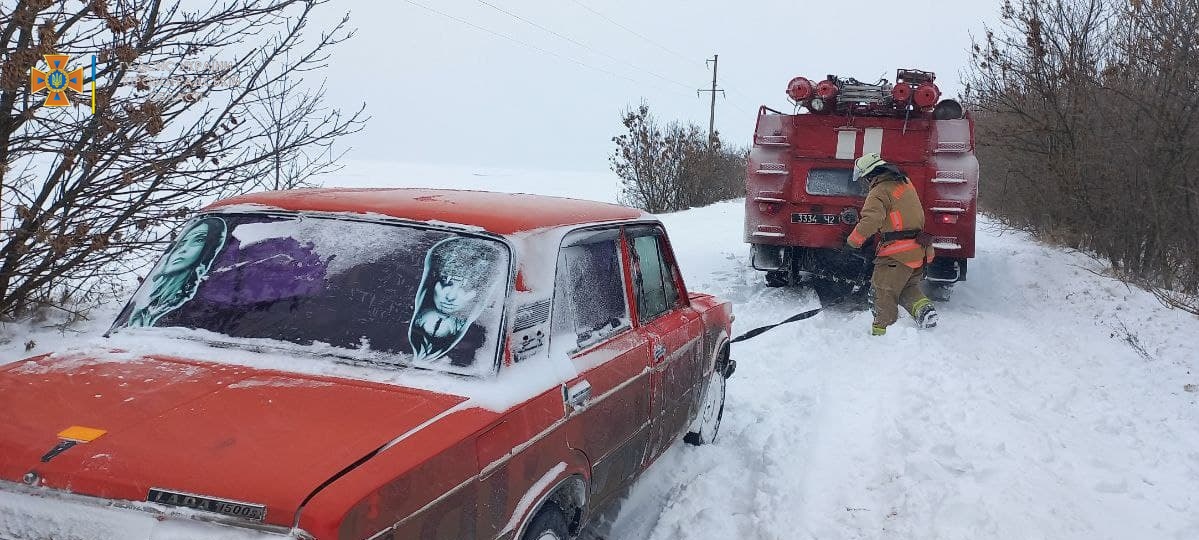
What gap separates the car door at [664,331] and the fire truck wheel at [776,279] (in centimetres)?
587

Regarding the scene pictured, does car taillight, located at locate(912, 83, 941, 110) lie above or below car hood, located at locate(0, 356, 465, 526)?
above

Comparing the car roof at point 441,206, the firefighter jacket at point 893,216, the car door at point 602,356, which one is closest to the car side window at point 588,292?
the car door at point 602,356

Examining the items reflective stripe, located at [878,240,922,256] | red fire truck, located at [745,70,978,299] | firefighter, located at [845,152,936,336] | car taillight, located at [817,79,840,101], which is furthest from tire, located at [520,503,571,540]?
car taillight, located at [817,79,840,101]

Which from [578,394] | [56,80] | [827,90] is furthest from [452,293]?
[827,90]

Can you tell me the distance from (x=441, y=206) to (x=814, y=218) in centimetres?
667

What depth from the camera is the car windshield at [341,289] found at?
8.43 ft

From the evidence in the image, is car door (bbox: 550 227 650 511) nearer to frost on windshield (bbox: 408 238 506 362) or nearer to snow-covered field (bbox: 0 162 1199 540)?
frost on windshield (bbox: 408 238 506 362)

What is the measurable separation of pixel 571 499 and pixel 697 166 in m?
23.6

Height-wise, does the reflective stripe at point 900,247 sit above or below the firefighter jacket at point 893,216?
below

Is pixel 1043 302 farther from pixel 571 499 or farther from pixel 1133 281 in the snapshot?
pixel 571 499

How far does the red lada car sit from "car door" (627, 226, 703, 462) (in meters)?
0.06

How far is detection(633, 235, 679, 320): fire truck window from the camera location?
12.5ft

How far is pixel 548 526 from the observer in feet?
8.75

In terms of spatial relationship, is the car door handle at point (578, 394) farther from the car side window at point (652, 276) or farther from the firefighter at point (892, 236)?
the firefighter at point (892, 236)
